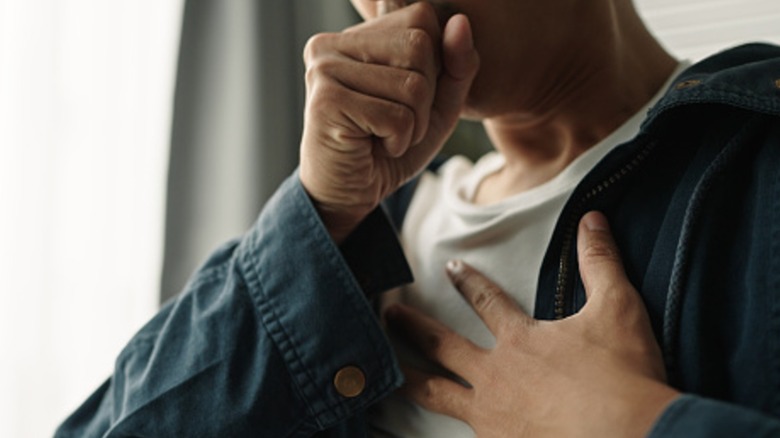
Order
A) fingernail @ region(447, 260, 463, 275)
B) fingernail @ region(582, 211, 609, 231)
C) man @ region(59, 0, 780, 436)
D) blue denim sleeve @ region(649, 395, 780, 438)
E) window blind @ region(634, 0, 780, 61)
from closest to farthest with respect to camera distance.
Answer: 1. blue denim sleeve @ region(649, 395, 780, 438)
2. man @ region(59, 0, 780, 436)
3. fingernail @ region(582, 211, 609, 231)
4. fingernail @ region(447, 260, 463, 275)
5. window blind @ region(634, 0, 780, 61)

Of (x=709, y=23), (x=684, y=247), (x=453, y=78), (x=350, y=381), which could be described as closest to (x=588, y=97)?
(x=453, y=78)

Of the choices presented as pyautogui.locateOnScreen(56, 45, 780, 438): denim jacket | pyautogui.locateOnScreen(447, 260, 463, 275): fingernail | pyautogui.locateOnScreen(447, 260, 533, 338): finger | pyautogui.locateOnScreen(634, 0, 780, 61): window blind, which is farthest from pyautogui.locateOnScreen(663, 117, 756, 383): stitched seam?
pyautogui.locateOnScreen(634, 0, 780, 61): window blind

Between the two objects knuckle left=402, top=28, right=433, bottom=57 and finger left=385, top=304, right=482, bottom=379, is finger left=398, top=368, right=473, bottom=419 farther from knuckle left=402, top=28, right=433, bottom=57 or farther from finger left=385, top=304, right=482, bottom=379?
knuckle left=402, top=28, right=433, bottom=57

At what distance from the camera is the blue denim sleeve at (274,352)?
0.73 meters

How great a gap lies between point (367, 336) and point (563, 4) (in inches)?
14.3

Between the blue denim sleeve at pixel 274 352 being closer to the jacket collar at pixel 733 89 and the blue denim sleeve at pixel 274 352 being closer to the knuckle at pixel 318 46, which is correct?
the knuckle at pixel 318 46

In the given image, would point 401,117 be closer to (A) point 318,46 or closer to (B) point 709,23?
(A) point 318,46

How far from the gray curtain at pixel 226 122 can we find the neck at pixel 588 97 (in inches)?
21.4

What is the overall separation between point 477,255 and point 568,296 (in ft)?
0.46

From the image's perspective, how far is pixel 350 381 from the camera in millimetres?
730

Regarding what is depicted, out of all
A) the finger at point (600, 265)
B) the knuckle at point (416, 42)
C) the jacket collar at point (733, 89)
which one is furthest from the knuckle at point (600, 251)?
the knuckle at point (416, 42)

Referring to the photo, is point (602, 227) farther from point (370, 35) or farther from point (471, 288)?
point (370, 35)

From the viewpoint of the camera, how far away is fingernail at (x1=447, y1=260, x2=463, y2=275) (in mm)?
785

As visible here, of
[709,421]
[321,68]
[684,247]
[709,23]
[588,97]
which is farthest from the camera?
[709,23]
